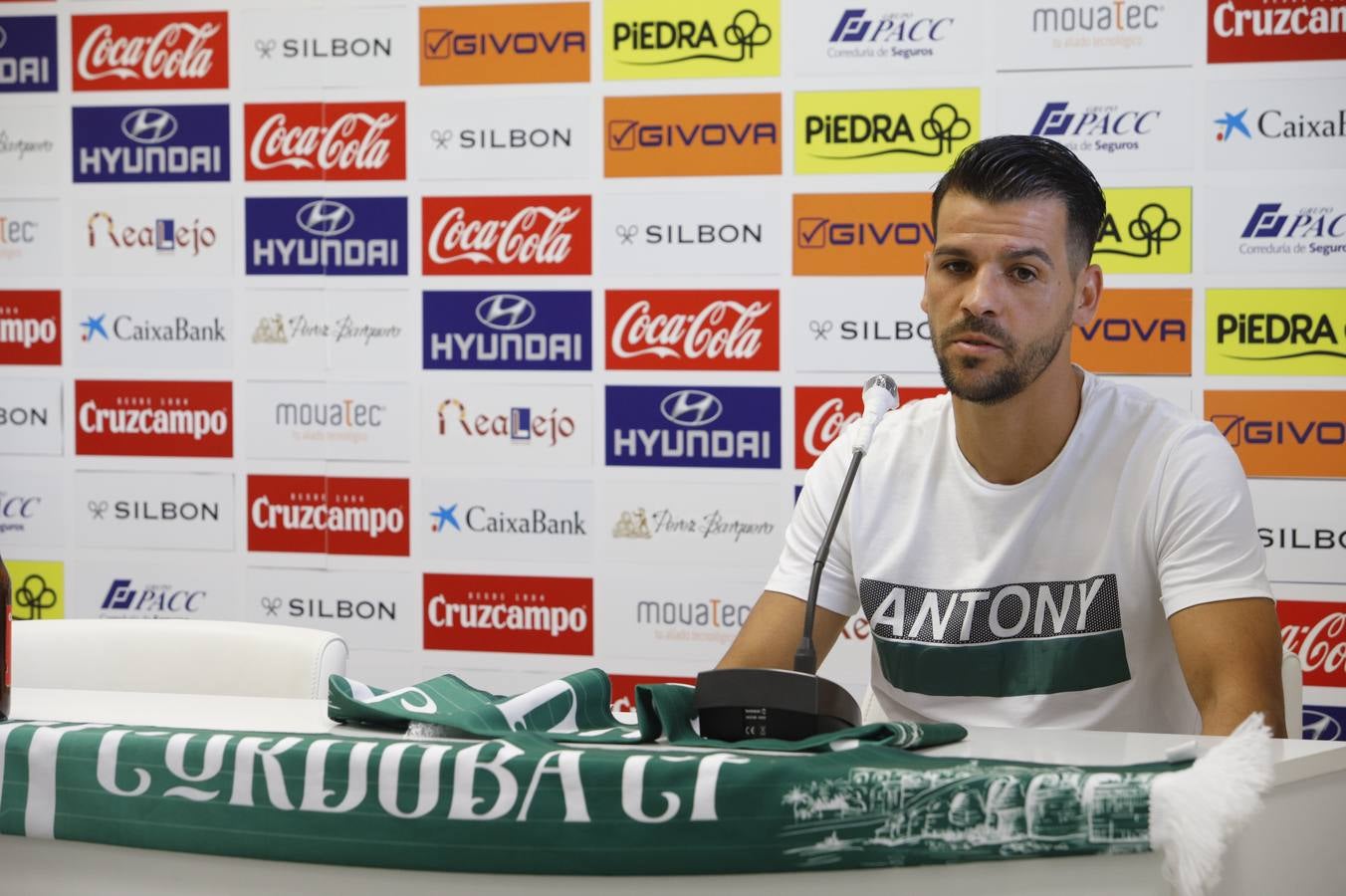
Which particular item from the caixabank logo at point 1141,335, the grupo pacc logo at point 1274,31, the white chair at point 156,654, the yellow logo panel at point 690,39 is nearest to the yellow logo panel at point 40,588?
the white chair at point 156,654

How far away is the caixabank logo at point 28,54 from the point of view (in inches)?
139

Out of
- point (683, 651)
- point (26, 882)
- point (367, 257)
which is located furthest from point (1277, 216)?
point (26, 882)

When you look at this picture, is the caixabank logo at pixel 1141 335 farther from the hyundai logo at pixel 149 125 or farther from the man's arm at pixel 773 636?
the hyundai logo at pixel 149 125

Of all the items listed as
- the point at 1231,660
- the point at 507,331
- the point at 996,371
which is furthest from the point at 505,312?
the point at 1231,660

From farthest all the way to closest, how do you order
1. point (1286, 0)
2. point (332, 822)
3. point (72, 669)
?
point (1286, 0) → point (72, 669) → point (332, 822)

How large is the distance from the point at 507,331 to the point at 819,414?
78 centimetres

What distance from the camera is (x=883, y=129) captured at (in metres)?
3.14

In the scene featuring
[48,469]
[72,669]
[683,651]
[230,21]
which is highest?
[230,21]

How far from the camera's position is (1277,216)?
2982 mm

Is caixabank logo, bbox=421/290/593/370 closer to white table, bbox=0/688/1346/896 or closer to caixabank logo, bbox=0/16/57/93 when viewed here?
Answer: caixabank logo, bbox=0/16/57/93

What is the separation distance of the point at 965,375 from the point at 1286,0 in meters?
1.83

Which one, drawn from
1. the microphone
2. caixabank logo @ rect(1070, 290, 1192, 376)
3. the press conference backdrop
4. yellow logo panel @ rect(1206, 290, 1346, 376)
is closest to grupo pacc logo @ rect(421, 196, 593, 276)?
the press conference backdrop

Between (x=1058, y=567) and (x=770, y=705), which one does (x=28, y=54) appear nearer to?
(x=1058, y=567)

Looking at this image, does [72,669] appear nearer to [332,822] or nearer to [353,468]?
[332,822]
